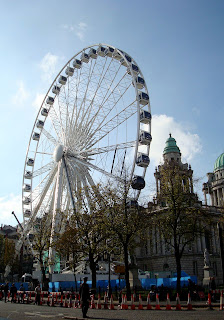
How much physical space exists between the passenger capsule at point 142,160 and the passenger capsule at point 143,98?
7169mm

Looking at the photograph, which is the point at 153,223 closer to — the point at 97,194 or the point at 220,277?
the point at 97,194

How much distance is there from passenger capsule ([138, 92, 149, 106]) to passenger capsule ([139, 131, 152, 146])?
438cm

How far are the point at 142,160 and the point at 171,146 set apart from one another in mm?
56467

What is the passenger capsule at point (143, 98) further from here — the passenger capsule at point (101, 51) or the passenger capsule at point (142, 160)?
the passenger capsule at point (101, 51)

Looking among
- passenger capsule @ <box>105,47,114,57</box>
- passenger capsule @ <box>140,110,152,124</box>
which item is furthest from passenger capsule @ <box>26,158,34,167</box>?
passenger capsule @ <box>140,110,152,124</box>

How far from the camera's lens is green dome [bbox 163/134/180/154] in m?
100

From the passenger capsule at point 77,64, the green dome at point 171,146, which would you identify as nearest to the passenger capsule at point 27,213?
the passenger capsule at point 77,64

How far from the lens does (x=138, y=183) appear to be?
149 ft

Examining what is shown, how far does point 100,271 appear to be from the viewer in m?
59.2

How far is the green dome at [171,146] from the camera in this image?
100250 millimetres

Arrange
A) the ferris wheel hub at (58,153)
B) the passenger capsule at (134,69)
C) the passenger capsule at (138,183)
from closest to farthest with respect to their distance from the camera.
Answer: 1. the passenger capsule at (138,183)
2. the passenger capsule at (134,69)
3. the ferris wheel hub at (58,153)

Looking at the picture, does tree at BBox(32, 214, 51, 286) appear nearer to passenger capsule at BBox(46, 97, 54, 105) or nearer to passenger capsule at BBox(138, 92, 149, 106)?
passenger capsule at BBox(46, 97, 54, 105)

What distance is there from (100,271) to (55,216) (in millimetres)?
15425

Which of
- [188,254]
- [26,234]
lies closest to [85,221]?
[26,234]
